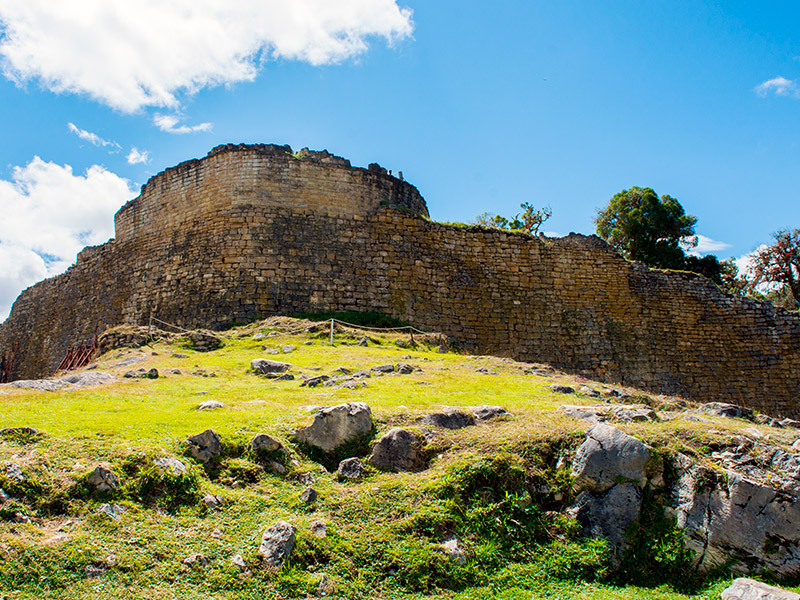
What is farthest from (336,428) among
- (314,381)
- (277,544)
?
(314,381)

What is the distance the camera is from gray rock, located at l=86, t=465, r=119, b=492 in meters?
5.27

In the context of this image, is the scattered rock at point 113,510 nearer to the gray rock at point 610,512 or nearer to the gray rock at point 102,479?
the gray rock at point 102,479

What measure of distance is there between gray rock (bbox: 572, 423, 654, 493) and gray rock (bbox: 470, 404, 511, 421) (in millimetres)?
1392

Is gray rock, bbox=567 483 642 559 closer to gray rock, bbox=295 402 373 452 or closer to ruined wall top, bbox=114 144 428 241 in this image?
gray rock, bbox=295 402 373 452

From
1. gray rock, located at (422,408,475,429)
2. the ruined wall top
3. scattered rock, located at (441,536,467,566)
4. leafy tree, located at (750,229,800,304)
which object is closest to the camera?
scattered rock, located at (441,536,467,566)

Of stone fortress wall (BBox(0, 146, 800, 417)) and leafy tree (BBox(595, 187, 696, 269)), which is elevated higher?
leafy tree (BBox(595, 187, 696, 269))

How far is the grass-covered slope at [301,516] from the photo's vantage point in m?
4.65

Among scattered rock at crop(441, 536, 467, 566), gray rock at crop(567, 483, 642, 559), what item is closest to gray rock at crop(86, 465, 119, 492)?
scattered rock at crop(441, 536, 467, 566)

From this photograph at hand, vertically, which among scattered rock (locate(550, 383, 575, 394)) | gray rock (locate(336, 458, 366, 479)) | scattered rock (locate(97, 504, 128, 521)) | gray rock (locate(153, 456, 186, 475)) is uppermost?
scattered rock (locate(550, 383, 575, 394))

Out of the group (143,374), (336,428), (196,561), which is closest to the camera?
(196,561)

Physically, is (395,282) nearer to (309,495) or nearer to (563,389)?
(563,389)

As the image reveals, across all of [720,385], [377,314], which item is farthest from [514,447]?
[720,385]

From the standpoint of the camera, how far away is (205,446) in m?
6.17

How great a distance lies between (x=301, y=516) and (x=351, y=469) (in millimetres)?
876
